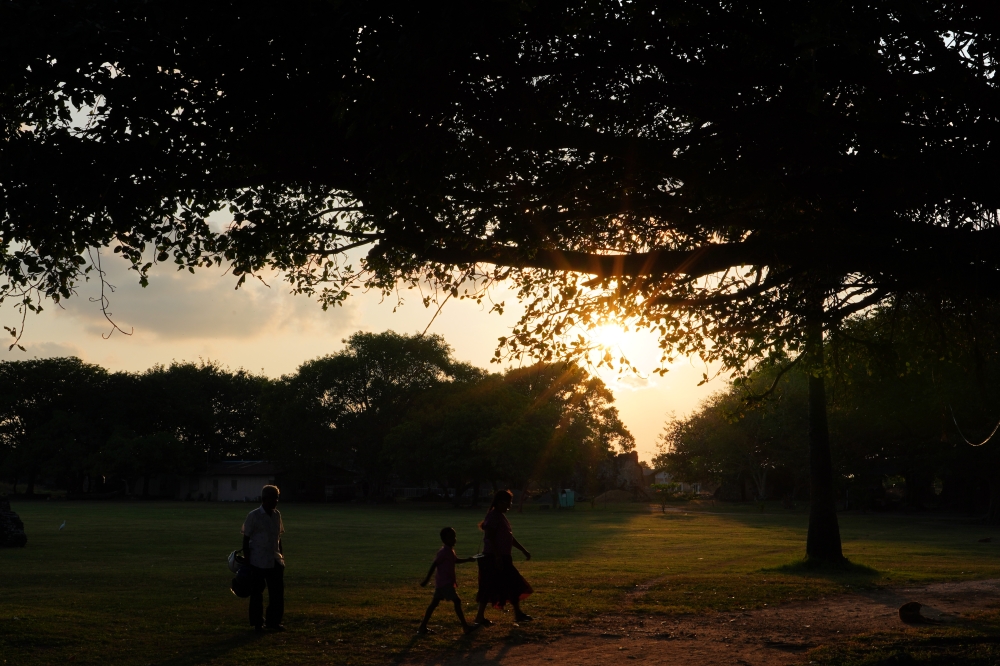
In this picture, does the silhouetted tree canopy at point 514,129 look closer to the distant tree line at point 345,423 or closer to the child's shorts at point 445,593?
the child's shorts at point 445,593

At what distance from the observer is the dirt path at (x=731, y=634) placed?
9.48 meters

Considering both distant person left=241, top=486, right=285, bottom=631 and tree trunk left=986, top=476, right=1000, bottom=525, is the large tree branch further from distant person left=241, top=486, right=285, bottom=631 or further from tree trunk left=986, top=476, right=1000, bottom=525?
tree trunk left=986, top=476, right=1000, bottom=525

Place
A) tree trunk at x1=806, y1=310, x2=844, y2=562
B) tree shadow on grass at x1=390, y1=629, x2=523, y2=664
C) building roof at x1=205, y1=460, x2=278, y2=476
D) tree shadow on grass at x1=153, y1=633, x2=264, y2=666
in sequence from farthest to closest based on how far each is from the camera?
building roof at x1=205, y1=460, x2=278, y2=476 < tree trunk at x1=806, y1=310, x2=844, y2=562 < tree shadow on grass at x1=390, y1=629, x2=523, y2=664 < tree shadow on grass at x1=153, y1=633, x2=264, y2=666

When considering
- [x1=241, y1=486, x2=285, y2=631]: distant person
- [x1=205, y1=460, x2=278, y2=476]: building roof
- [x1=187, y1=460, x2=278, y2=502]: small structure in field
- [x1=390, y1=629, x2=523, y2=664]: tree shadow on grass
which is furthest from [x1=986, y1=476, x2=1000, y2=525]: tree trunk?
[x1=187, y1=460, x2=278, y2=502]: small structure in field

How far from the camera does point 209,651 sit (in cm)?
956

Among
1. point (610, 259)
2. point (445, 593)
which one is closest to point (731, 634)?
point (445, 593)

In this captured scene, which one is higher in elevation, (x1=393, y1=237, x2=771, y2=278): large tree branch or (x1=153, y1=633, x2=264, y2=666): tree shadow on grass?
(x1=393, y1=237, x2=771, y2=278): large tree branch

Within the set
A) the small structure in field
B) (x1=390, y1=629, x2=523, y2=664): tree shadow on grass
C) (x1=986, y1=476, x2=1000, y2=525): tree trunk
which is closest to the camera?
(x1=390, y1=629, x2=523, y2=664): tree shadow on grass

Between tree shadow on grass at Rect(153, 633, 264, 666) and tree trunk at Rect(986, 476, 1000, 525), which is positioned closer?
tree shadow on grass at Rect(153, 633, 264, 666)

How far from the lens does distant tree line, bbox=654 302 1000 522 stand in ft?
50.7

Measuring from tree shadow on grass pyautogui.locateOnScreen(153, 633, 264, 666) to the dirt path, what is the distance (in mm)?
2234

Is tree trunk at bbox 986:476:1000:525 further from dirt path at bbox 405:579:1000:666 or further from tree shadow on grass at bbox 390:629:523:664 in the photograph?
tree shadow on grass at bbox 390:629:523:664

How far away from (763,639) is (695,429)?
244 feet

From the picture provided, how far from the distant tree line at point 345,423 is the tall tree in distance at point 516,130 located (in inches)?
1940
